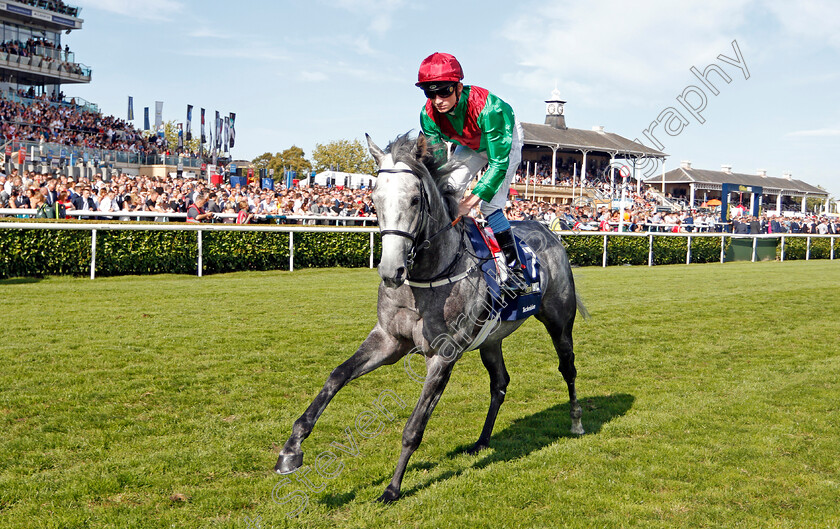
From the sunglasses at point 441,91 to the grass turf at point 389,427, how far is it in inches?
85.8

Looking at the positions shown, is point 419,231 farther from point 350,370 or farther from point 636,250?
point 636,250

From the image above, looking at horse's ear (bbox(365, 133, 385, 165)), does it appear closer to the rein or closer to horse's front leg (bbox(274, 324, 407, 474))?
the rein

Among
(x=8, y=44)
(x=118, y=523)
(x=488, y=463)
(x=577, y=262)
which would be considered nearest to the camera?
(x=118, y=523)

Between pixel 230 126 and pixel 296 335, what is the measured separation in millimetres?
38355

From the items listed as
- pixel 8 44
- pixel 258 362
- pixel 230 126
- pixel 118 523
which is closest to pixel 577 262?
pixel 258 362

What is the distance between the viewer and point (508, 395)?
5738 millimetres

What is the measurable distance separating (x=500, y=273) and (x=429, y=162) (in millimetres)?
935

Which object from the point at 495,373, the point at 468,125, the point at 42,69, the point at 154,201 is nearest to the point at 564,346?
the point at 495,373

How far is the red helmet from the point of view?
12.1ft

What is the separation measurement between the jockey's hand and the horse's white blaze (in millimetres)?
552

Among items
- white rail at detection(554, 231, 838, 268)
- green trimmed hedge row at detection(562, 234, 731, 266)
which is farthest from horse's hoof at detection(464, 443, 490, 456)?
green trimmed hedge row at detection(562, 234, 731, 266)

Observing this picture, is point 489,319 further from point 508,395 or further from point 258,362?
point 258,362

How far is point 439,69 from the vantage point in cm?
370

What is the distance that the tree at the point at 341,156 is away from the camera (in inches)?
2388
